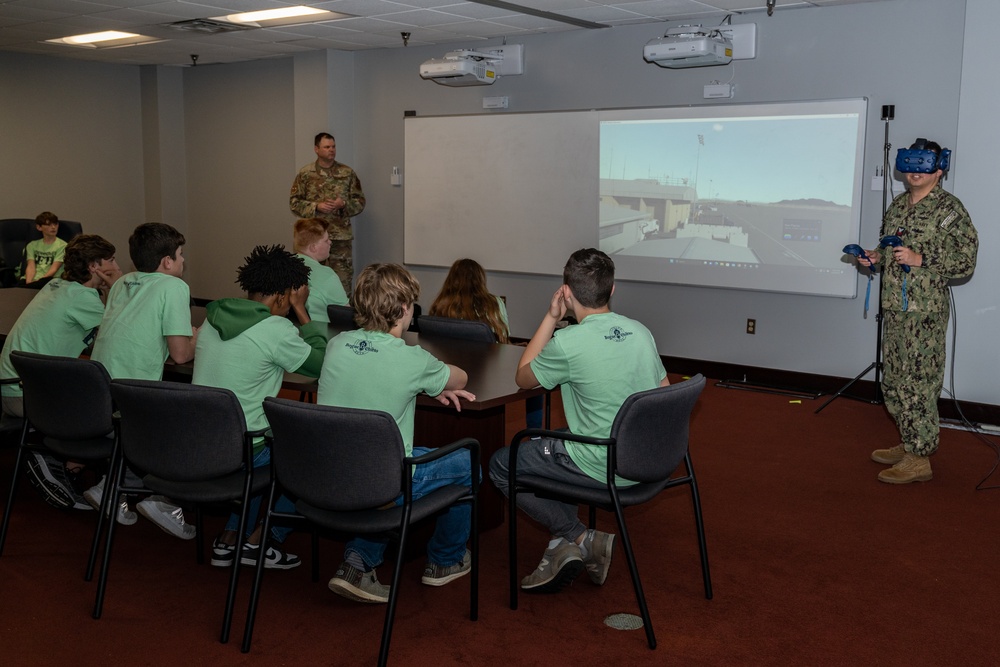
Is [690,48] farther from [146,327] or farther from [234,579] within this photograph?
[234,579]

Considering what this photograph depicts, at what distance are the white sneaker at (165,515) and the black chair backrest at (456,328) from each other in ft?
4.39

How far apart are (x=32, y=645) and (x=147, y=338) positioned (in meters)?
1.15

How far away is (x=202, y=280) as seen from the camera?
→ 10.2m

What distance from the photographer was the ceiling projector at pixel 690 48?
609cm

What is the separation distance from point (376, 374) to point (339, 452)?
311mm

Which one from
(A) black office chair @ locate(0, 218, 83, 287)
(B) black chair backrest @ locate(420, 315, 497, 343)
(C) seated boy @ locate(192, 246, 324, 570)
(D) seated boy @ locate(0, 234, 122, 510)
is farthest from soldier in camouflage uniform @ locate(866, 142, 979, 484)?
(A) black office chair @ locate(0, 218, 83, 287)

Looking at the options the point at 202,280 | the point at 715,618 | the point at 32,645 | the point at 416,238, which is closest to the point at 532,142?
the point at 416,238

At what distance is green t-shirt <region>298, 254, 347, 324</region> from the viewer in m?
4.93

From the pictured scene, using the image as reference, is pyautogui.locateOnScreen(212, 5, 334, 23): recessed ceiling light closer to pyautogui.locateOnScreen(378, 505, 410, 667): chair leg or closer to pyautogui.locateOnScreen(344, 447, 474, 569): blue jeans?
pyautogui.locateOnScreen(344, 447, 474, 569): blue jeans

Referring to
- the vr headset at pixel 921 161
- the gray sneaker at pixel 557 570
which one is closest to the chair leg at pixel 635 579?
the gray sneaker at pixel 557 570

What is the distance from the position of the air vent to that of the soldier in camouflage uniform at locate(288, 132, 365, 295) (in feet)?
3.91

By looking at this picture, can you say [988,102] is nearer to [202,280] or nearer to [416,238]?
[416,238]

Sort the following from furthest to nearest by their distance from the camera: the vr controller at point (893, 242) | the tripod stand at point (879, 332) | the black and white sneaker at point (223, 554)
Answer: the tripod stand at point (879, 332), the vr controller at point (893, 242), the black and white sneaker at point (223, 554)

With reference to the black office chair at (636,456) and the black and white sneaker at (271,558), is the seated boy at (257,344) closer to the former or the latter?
the black and white sneaker at (271,558)
